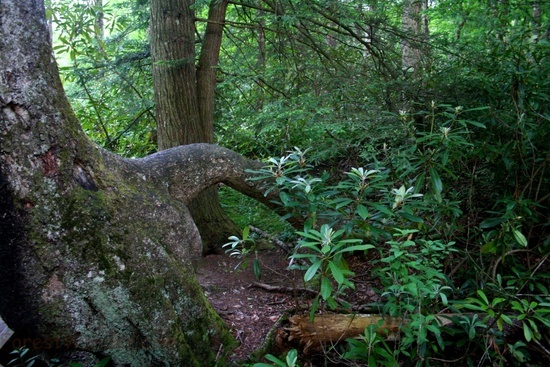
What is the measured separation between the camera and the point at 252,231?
609 centimetres

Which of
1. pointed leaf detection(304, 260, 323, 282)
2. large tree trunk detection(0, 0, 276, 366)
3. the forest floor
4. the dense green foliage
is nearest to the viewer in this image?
pointed leaf detection(304, 260, 323, 282)

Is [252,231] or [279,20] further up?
[279,20]

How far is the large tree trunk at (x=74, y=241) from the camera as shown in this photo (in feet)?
8.66

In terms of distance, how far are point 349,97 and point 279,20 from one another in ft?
3.86

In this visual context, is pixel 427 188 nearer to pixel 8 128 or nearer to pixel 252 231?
pixel 252 231

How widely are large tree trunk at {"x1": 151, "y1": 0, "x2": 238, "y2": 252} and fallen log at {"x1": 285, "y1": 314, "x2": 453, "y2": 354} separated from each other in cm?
227

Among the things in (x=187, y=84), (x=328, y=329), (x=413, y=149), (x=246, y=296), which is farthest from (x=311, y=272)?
(x=187, y=84)

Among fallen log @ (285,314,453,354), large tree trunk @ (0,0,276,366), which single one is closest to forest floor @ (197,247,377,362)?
fallen log @ (285,314,453,354)

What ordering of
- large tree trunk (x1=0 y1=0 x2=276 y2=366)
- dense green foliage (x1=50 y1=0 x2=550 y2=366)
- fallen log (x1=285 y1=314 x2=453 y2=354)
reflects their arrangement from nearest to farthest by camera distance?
large tree trunk (x1=0 y1=0 x2=276 y2=366)
dense green foliage (x1=50 y1=0 x2=550 y2=366)
fallen log (x1=285 y1=314 x2=453 y2=354)

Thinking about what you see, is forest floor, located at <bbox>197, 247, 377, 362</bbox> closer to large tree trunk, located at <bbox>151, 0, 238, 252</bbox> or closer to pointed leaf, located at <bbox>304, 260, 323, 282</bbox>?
large tree trunk, located at <bbox>151, 0, 238, 252</bbox>

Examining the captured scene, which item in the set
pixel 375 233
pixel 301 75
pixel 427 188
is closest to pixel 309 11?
pixel 301 75

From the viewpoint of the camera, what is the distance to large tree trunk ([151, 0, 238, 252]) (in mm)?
5109

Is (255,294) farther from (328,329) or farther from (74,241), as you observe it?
(74,241)

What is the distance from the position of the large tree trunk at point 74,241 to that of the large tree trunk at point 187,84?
1987mm
